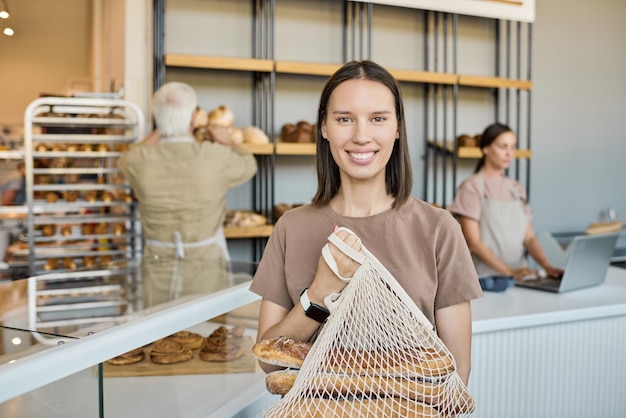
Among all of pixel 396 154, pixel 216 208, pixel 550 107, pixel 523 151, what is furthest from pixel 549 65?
pixel 396 154

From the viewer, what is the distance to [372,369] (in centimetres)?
98

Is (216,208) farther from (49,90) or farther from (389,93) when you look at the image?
(389,93)

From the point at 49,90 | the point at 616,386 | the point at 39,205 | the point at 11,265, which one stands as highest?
the point at 49,90

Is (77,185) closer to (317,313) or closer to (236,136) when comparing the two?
(236,136)

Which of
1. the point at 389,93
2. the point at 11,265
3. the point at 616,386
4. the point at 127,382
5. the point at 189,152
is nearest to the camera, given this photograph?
the point at 389,93

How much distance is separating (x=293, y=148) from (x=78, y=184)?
1.16m

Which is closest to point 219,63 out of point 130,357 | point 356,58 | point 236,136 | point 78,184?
point 236,136

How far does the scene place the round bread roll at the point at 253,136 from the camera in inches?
148

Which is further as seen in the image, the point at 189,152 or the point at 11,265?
the point at 11,265

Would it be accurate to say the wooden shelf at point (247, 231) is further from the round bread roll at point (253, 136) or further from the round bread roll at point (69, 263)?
the round bread roll at point (69, 263)

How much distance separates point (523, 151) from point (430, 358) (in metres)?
3.78

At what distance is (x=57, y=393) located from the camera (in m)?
1.04

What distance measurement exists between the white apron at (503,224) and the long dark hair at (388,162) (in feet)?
6.94

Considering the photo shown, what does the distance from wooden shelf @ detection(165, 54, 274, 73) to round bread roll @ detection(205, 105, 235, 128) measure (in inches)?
8.9
